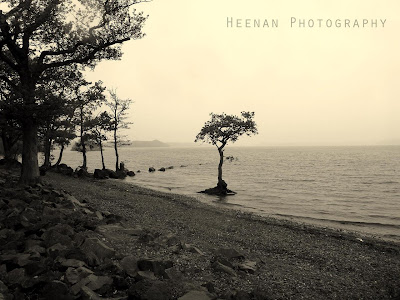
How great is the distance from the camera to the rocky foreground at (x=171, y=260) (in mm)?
6773

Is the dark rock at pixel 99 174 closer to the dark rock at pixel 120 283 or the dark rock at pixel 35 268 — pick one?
the dark rock at pixel 35 268

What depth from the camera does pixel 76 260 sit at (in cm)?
773

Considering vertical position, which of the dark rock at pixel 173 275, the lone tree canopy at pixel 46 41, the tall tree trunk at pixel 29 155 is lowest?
the dark rock at pixel 173 275

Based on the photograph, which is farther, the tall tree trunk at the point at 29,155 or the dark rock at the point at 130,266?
the tall tree trunk at the point at 29,155

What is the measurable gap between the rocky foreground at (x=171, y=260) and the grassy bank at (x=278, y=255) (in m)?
0.04

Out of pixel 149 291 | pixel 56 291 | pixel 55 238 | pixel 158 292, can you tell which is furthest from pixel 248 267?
pixel 55 238

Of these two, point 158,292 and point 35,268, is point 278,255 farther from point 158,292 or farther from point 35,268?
point 35,268

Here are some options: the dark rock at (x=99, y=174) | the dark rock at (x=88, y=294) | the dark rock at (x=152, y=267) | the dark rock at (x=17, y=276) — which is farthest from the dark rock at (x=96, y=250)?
the dark rock at (x=99, y=174)

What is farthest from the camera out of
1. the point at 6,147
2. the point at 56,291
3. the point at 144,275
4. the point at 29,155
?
the point at 6,147

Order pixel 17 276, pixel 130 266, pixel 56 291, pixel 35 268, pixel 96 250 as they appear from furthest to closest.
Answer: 1. pixel 96 250
2. pixel 130 266
3. pixel 35 268
4. pixel 17 276
5. pixel 56 291

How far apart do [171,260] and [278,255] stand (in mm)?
5510

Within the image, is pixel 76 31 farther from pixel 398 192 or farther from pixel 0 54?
pixel 398 192

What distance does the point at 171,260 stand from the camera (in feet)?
31.6

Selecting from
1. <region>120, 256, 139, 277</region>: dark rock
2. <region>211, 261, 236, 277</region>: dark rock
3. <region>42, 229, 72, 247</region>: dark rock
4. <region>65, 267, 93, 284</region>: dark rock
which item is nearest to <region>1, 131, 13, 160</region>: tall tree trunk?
<region>42, 229, 72, 247</region>: dark rock
